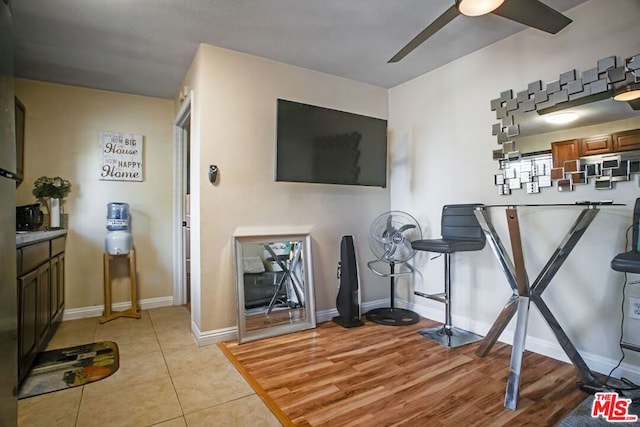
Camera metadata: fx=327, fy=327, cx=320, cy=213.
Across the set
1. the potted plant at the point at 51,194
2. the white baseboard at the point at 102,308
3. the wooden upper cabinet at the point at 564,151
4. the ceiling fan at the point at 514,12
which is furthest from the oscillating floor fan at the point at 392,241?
the potted plant at the point at 51,194

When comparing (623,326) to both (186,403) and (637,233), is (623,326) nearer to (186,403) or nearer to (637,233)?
(637,233)

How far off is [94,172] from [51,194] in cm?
42

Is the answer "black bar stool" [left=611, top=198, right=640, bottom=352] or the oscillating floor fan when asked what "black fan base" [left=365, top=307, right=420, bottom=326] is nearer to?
the oscillating floor fan

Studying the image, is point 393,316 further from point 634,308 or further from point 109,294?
point 109,294

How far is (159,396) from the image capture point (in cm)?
175

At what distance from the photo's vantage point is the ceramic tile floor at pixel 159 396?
155 cm

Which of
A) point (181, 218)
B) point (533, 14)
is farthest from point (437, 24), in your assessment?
point (181, 218)

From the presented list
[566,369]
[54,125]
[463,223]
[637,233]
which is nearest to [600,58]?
[637,233]

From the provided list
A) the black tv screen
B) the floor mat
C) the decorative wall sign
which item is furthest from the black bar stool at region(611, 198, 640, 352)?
the decorative wall sign

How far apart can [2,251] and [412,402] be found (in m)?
1.84

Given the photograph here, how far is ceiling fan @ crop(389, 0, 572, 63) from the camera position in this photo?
1.61 meters

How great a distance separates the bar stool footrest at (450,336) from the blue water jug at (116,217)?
2.92 meters

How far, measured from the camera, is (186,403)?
1.68 m

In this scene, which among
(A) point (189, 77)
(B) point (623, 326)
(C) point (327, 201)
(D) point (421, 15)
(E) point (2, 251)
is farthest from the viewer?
(C) point (327, 201)
